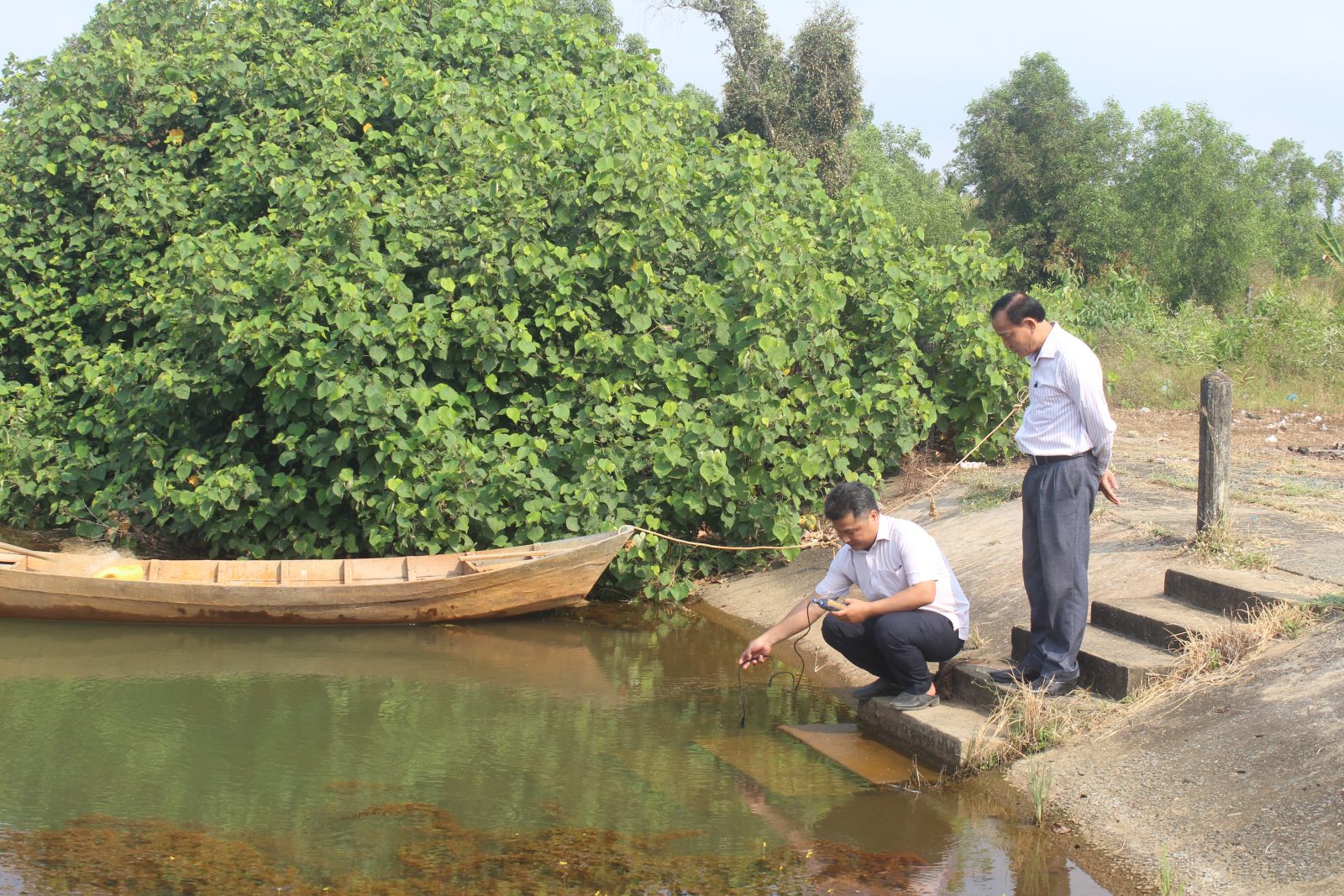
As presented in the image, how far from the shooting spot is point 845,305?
1115 cm

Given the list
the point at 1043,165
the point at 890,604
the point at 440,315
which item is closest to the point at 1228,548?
the point at 890,604

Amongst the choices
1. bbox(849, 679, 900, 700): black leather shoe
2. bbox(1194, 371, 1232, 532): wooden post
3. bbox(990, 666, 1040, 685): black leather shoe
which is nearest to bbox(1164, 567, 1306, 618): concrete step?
bbox(1194, 371, 1232, 532): wooden post

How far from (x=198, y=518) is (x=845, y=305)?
6080mm

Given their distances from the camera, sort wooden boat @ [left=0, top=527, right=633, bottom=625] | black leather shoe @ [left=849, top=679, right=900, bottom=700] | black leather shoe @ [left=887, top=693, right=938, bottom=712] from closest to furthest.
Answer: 1. black leather shoe @ [left=887, top=693, right=938, bottom=712]
2. black leather shoe @ [left=849, top=679, right=900, bottom=700]
3. wooden boat @ [left=0, top=527, right=633, bottom=625]

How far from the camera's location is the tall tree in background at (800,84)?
25.4 meters

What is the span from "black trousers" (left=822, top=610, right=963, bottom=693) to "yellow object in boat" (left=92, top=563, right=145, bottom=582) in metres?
6.13

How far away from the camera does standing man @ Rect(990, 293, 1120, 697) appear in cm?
552

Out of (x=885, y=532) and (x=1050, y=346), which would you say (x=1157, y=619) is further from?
(x=1050, y=346)

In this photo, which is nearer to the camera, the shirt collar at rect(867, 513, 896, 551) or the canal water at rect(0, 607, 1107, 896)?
the canal water at rect(0, 607, 1107, 896)

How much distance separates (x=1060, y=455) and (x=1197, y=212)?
82.6 feet

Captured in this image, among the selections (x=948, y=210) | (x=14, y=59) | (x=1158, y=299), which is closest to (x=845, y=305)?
(x=14, y=59)

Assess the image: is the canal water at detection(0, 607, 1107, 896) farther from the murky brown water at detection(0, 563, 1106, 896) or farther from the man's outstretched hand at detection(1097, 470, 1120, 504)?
the man's outstretched hand at detection(1097, 470, 1120, 504)

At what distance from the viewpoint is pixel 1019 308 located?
18.2 feet

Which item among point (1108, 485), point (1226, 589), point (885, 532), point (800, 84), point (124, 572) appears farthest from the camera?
point (800, 84)
